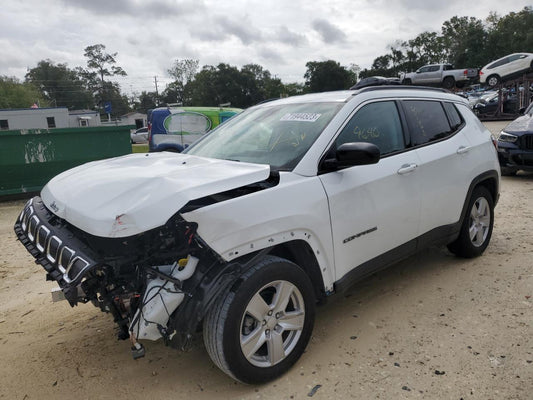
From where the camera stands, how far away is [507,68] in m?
22.9

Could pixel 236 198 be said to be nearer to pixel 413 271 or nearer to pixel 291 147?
pixel 291 147

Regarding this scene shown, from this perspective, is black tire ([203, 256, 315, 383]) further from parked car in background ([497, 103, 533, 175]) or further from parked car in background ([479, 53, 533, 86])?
parked car in background ([479, 53, 533, 86])

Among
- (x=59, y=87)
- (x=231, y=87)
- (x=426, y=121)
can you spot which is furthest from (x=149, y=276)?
(x=59, y=87)

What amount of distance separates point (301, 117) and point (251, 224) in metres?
1.26

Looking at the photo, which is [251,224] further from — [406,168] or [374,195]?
[406,168]

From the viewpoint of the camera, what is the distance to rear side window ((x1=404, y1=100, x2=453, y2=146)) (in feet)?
12.3

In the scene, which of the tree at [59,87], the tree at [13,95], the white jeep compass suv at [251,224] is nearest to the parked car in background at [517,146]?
the white jeep compass suv at [251,224]

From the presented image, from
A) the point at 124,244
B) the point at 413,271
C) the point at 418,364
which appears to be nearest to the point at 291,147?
the point at 124,244

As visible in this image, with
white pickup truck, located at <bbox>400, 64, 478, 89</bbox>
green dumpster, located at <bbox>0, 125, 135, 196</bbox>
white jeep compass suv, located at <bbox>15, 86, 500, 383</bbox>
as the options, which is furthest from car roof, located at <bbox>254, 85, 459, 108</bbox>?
white pickup truck, located at <bbox>400, 64, 478, 89</bbox>

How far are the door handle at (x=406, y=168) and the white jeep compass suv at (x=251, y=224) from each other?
0.01m

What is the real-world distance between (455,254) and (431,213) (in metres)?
1.14

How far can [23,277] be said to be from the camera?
481 centimetres

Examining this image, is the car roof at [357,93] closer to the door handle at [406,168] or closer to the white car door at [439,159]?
the white car door at [439,159]

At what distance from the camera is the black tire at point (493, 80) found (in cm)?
2346
